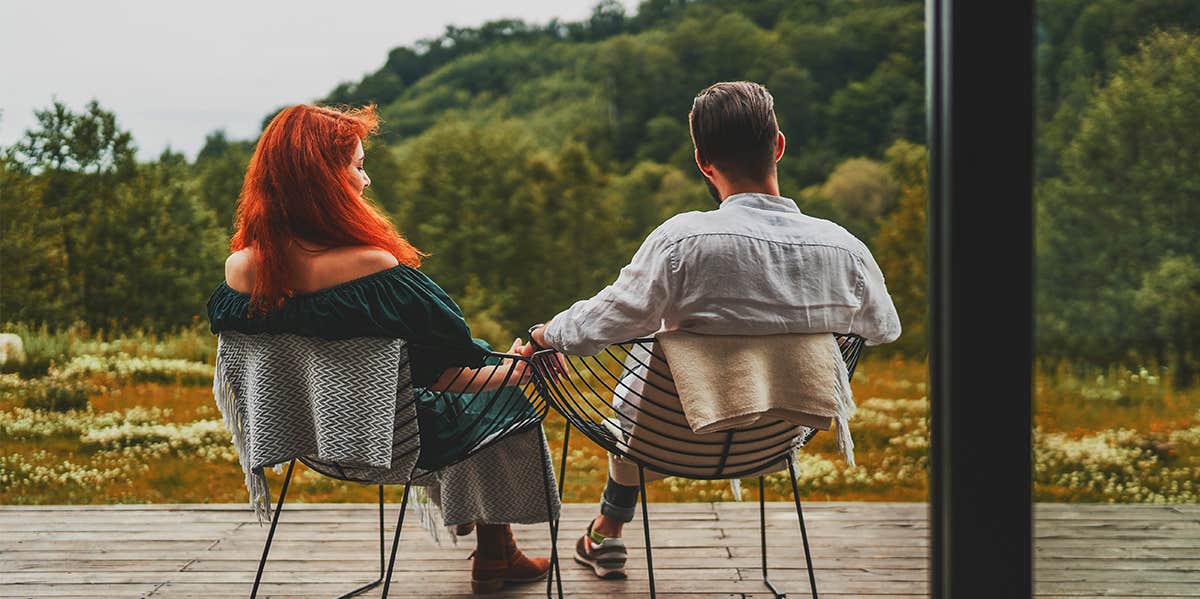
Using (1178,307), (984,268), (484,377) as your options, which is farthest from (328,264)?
(1178,307)

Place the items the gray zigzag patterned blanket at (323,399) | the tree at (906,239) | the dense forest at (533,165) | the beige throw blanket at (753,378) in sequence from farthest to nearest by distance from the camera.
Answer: the tree at (906,239) < the dense forest at (533,165) < the gray zigzag patterned blanket at (323,399) < the beige throw blanket at (753,378)

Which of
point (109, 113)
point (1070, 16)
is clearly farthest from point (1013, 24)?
point (109, 113)

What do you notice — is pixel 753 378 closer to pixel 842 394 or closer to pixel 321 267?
pixel 842 394

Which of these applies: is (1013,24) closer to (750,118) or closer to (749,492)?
(750,118)

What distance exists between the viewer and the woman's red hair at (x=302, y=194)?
1.96 metres

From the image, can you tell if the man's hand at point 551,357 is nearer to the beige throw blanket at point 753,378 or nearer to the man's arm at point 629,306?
the man's arm at point 629,306

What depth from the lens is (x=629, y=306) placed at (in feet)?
6.00

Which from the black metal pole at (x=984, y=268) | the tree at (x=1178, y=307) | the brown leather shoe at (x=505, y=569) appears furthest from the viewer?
the brown leather shoe at (x=505, y=569)

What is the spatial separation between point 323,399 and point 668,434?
0.64 metres

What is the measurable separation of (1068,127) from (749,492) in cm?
384

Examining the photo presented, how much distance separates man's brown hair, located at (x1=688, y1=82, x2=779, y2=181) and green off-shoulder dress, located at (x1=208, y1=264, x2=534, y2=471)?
58 cm

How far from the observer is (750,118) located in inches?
75.5

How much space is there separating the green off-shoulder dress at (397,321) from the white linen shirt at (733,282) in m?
0.22

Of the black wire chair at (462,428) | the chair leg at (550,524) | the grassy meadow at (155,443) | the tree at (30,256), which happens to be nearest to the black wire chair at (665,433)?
the black wire chair at (462,428)
